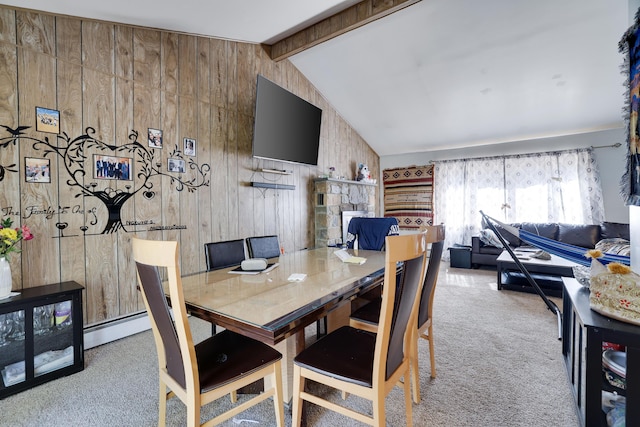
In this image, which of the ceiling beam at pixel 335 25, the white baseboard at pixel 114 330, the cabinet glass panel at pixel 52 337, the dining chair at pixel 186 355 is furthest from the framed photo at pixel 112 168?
the ceiling beam at pixel 335 25

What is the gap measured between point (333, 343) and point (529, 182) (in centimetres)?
537

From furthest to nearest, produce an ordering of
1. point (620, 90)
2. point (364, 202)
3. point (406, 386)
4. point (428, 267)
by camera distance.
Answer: point (364, 202), point (620, 90), point (428, 267), point (406, 386)

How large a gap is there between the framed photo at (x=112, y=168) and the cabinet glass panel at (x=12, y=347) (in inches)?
44.5

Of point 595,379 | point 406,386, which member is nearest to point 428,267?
point 406,386

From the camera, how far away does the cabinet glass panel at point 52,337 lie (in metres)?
1.87

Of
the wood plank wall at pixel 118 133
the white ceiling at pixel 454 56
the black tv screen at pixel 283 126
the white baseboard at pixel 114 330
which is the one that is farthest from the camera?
the black tv screen at pixel 283 126

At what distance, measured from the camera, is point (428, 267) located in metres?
1.57

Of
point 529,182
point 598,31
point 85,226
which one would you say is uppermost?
point 598,31

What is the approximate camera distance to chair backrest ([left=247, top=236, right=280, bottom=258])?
2.40 meters

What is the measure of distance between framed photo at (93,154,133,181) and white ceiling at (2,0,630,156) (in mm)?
1093

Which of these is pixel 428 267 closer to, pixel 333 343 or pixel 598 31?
pixel 333 343

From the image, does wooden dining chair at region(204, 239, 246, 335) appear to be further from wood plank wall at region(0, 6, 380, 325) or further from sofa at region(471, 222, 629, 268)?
sofa at region(471, 222, 629, 268)

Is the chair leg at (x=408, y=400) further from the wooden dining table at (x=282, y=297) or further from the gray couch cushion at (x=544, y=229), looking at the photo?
the gray couch cushion at (x=544, y=229)

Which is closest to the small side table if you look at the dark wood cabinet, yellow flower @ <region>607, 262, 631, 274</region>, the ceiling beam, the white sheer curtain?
yellow flower @ <region>607, 262, 631, 274</region>
